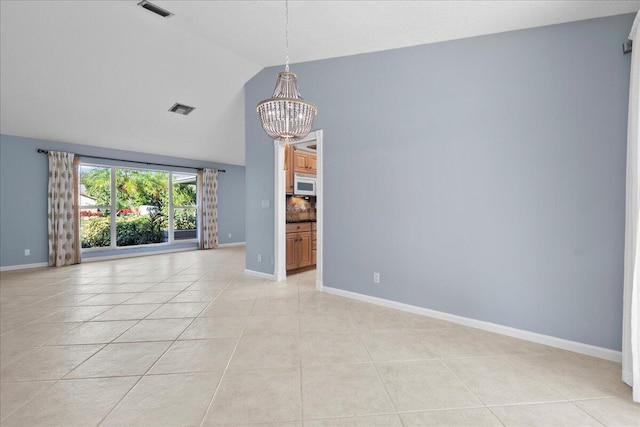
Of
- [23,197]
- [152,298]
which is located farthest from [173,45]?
[23,197]

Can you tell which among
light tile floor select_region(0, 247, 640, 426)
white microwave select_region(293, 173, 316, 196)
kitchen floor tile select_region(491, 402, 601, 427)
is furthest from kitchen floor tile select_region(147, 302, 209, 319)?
kitchen floor tile select_region(491, 402, 601, 427)

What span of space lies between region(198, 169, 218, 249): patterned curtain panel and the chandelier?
663cm

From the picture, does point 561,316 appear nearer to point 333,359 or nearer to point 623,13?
point 333,359

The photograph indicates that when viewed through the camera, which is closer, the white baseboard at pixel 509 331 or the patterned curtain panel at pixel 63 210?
the white baseboard at pixel 509 331

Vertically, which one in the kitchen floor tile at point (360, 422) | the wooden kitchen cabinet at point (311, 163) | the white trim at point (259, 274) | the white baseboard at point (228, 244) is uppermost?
the wooden kitchen cabinet at point (311, 163)

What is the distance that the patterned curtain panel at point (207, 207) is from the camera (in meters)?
8.38

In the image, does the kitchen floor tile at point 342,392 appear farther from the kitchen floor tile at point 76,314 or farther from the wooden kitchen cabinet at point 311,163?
the wooden kitchen cabinet at point 311,163

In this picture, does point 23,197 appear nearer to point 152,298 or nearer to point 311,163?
point 152,298

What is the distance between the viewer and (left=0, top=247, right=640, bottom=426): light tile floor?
1.73m

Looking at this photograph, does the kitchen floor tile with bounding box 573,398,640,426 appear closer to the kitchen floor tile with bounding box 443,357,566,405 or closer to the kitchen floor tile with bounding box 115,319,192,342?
the kitchen floor tile with bounding box 443,357,566,405

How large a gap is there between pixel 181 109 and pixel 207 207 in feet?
11.2

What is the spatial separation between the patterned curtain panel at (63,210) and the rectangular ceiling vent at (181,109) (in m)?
2.58

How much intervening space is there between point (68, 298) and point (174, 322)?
6.39 ft

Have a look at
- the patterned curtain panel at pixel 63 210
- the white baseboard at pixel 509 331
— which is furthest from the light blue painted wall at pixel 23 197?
the white baseboard at pixel 509 331
